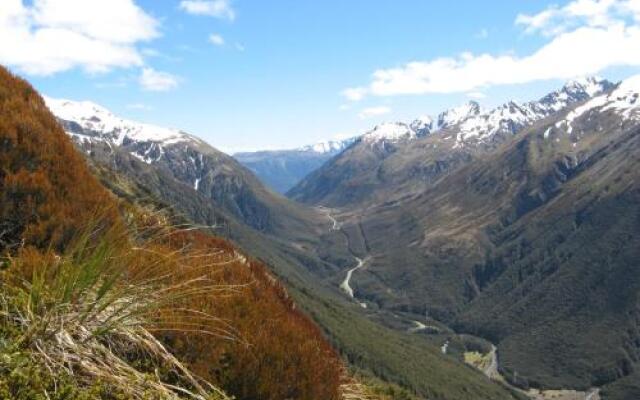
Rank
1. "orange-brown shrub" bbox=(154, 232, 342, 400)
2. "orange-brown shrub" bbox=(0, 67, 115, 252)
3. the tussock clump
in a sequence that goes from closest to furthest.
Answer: the tussock clump, "orange-brown shrub" bbox=(154, 232, 342, 400), "orange-brown shrub" bbox=(0, 67, 115, 252)

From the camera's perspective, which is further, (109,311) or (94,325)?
(109,311)

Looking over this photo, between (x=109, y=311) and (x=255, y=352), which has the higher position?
(x=109, y=311)

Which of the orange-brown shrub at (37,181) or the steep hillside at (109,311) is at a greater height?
the orange-brown shrub at (37,181)

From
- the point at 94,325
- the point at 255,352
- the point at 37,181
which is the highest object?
the point at 37,181

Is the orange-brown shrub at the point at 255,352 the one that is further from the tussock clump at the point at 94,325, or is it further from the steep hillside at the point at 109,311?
the tussock clump at the point at 94,325

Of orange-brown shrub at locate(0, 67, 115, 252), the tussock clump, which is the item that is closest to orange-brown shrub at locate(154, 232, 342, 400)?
the tussock clump

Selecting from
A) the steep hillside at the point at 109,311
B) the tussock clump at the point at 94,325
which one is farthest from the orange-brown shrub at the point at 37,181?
the tussock clump at the point at 94,325

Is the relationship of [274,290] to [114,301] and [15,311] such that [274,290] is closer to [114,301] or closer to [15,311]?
[114,301]

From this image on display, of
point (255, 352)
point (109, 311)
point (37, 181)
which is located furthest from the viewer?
point (37, 181)

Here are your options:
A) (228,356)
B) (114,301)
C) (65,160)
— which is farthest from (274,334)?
(65,160)

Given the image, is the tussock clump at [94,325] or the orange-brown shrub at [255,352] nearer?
the tussock clump at [94,325]

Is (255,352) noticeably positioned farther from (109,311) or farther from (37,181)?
(37,181)

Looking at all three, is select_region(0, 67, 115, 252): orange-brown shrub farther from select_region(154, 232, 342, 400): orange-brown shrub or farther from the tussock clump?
select_region(154, 232, 342, 400): orange-brown shrub

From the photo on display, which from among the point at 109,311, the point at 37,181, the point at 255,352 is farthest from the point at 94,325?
the point at 37,181
